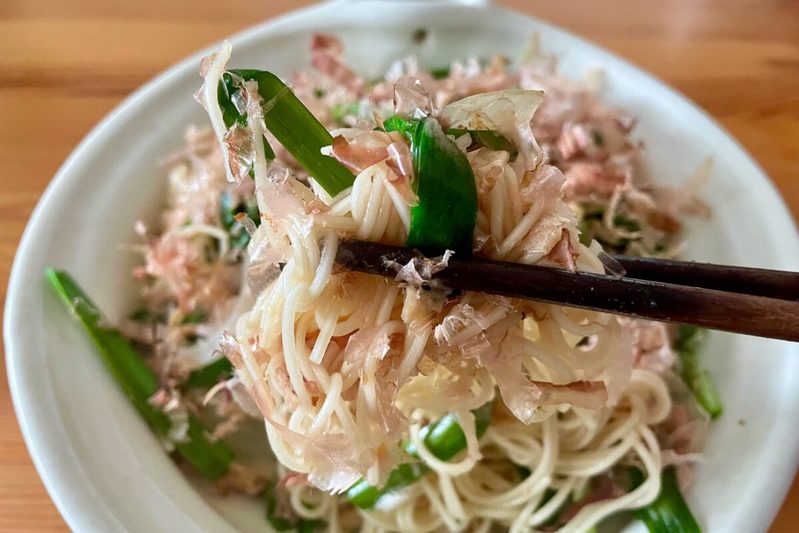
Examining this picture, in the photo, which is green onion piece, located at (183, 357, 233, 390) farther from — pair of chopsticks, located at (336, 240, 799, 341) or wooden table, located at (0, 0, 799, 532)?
pair of chopsticks, located at (336, 240, 799, 341)

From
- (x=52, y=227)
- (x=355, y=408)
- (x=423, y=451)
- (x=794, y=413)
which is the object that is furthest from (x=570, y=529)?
(x=52, y=227)

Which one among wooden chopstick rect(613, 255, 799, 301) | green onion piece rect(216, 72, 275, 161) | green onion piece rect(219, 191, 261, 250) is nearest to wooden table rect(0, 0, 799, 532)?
green onion piece rect(219, 191, 261, 250)

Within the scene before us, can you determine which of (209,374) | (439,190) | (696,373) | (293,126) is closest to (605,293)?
(439,190)

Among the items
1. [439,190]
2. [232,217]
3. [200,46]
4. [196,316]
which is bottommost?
[196,316]

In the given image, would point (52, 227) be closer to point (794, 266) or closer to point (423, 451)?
point (423, 451)

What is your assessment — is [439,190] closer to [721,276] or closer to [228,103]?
[228,103]

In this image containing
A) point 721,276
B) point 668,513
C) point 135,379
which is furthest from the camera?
point 135,379
